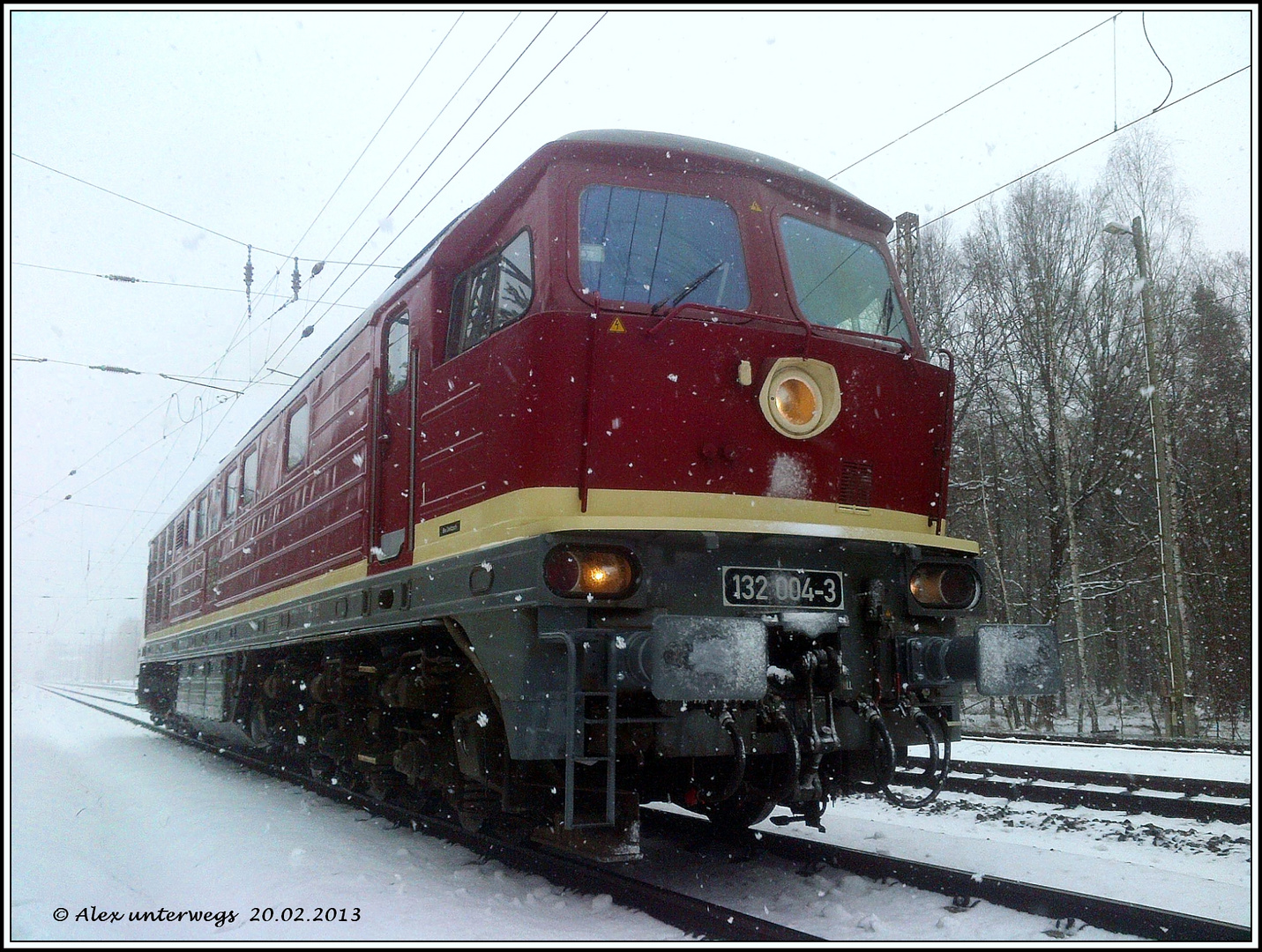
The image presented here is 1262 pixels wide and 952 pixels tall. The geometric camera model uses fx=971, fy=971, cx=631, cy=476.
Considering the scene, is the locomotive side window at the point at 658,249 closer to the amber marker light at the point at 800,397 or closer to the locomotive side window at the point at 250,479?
the amber marker light at the point at 800,397

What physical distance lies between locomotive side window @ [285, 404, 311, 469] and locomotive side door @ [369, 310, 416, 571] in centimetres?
204

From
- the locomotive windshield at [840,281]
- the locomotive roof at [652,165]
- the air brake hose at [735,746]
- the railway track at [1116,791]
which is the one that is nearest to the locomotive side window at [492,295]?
the locomotive roof at [652,165]

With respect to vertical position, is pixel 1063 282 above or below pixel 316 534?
above

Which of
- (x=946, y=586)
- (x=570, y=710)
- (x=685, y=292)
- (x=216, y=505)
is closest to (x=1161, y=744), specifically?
(x=946, y=586)

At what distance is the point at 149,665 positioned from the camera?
1709cm

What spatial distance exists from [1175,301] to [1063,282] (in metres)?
2.12

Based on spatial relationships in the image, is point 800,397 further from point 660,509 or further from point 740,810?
point 740,810

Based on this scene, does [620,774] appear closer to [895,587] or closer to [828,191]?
[895,587]

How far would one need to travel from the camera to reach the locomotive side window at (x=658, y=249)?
4.50 meters

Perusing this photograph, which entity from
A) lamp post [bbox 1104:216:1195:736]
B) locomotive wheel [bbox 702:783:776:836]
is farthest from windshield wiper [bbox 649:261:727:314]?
lamp post [bbox 1104:216:1195:736]

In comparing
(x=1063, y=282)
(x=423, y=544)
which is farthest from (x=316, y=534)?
(x=1063, y=282)

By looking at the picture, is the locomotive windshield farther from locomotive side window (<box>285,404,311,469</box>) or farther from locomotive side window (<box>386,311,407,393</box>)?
locomotive side window (<box>285,404,311,469</box>)

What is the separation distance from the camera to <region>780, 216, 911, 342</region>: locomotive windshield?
16.3ft

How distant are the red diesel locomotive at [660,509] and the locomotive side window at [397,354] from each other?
1.0 inches
